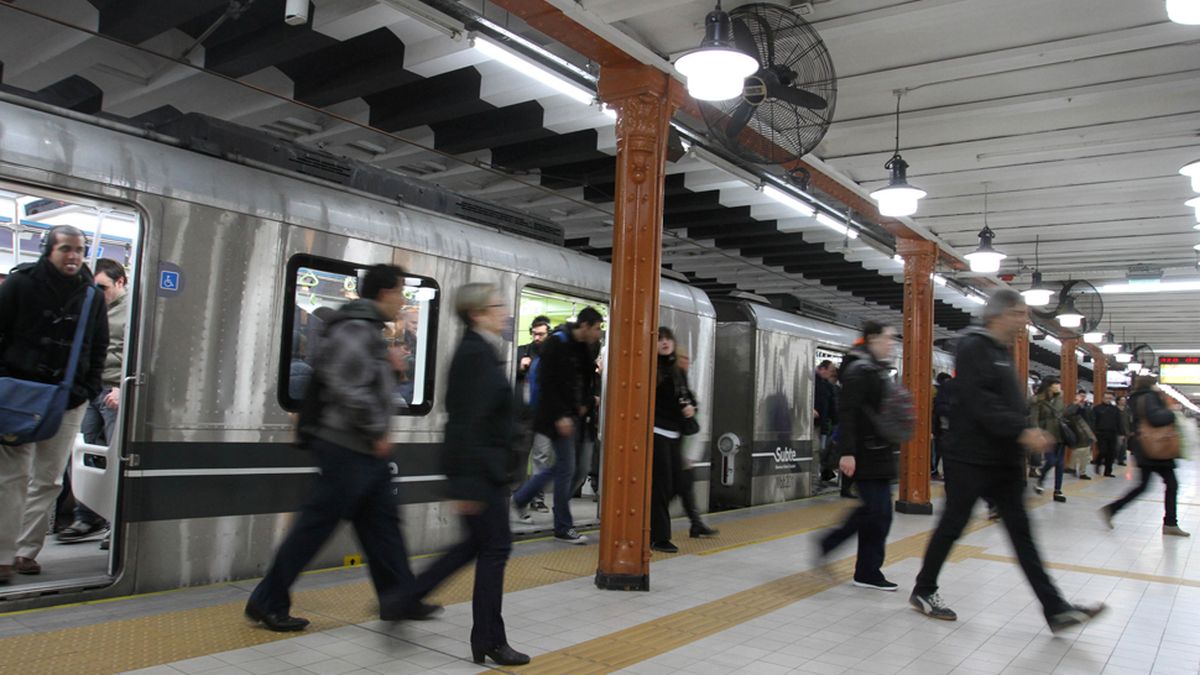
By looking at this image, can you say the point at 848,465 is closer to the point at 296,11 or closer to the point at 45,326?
the point at 296,11

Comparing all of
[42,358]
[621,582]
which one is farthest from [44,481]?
[621,582]

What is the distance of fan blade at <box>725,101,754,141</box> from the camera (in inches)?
194

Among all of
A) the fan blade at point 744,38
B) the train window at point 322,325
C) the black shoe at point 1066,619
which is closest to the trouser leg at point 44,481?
the train window at point 322,325

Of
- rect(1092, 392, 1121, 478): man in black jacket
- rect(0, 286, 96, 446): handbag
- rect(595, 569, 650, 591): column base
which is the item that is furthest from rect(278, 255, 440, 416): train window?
rect(1092, 392, 1121, 478): man in black jacket

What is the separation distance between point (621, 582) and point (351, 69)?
15.5 feet

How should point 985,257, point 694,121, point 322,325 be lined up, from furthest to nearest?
point 985,257 → point 694,121 → point 322,325

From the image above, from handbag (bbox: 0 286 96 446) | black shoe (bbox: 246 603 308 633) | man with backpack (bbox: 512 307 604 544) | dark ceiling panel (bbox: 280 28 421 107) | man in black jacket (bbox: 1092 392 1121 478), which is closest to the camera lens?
black shoe (bbox: 246 603 308 633)

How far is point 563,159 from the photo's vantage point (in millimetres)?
8992

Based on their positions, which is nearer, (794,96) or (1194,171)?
(794,96)

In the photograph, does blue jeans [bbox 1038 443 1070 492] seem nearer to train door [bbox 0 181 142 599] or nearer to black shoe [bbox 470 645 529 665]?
black shoe [bbox 470 645 529 665]

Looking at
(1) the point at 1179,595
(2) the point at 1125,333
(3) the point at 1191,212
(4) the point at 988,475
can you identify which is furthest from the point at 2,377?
(2) the point at 1125,333

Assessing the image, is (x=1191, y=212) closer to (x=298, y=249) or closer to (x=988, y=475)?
(x=988, y=475)

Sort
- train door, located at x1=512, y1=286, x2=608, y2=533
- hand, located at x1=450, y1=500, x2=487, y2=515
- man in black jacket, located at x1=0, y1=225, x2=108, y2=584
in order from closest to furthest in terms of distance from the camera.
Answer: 1. hand, located at x1=450, y1=500, x2=487, y2=515
2. man in black jacket, located at x1=0, y1=225, x2=108, y2=584
3. train door, located at x1=512, y1=286, x2=608, y2=533

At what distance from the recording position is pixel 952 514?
4922mm
